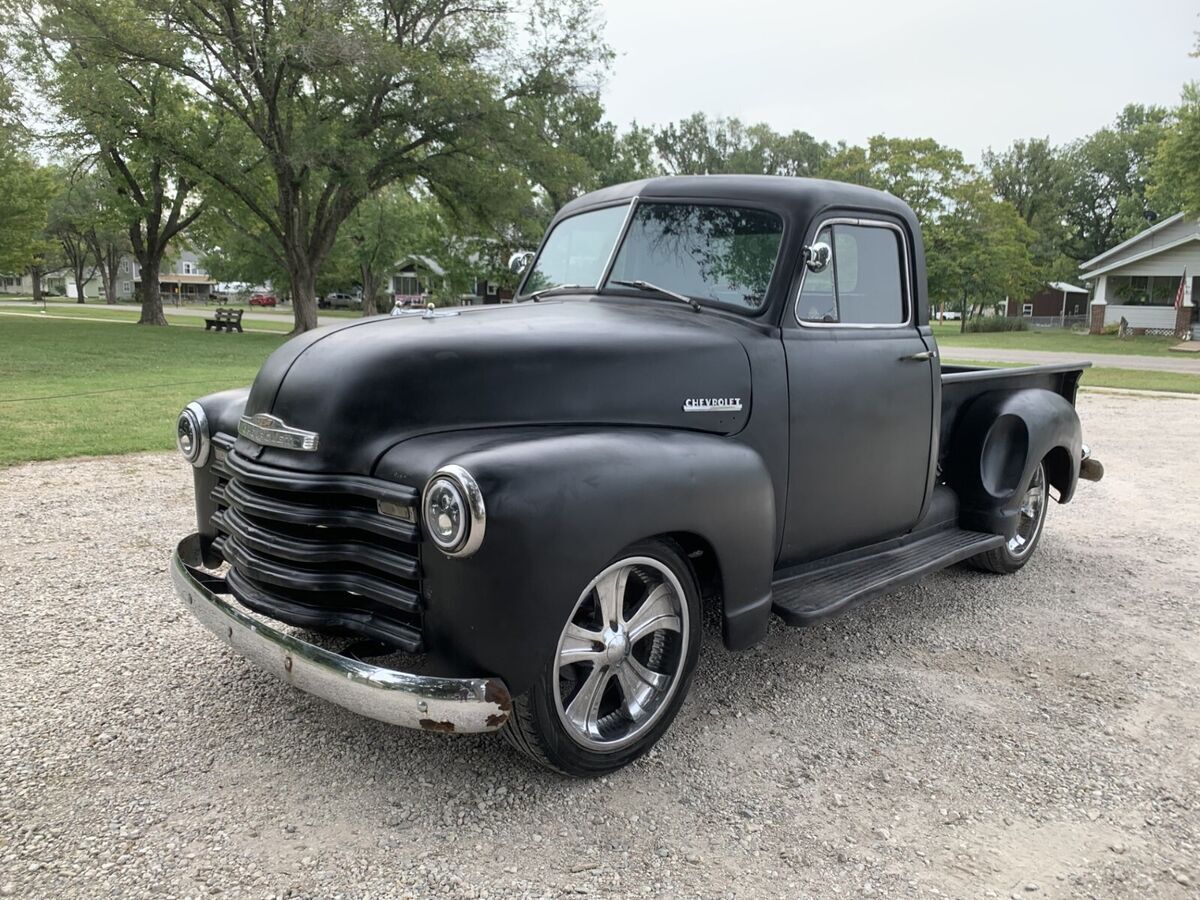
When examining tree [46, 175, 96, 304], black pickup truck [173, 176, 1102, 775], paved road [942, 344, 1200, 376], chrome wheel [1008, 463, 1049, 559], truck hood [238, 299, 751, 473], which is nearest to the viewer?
black pickup truck [173, 176, 1102, 775]

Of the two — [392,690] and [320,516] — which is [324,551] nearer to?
[320,516]

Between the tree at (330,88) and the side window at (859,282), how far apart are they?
20748 mm

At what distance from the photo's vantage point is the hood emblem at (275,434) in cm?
290

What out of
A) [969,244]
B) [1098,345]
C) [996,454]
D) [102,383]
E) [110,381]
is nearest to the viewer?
[996,454]

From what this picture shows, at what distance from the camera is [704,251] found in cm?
389

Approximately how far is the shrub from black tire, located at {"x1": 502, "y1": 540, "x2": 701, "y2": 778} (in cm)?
4653

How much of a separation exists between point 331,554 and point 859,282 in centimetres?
269

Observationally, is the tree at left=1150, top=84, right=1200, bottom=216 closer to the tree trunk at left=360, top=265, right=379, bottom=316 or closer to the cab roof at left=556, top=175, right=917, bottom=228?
the cab roof at left=556, top=175, right=917, bottom=228

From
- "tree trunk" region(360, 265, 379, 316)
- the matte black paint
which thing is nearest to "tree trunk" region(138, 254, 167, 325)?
"tree trunk" region(360, 265, 379, 316)

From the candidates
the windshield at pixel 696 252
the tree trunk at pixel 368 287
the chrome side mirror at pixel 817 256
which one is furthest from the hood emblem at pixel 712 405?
the tree trunk at pixel 368 287

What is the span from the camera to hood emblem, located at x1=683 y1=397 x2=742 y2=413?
131 inches

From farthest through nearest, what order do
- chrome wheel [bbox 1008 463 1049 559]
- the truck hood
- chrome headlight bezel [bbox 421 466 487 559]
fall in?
chrome wheel [bbox 1008 463 1049 559], the truck hood, chrome headlight bezel [bbox 421 466 487 559]

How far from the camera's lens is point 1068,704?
369cm

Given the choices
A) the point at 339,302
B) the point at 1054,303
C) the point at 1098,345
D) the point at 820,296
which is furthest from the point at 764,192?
the point at 339,302
